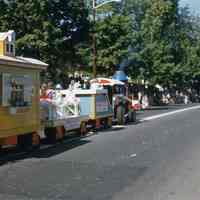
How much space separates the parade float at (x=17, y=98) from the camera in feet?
44.5

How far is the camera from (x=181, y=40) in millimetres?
77062

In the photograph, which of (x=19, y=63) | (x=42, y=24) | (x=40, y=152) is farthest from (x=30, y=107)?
(x=42, y=24)

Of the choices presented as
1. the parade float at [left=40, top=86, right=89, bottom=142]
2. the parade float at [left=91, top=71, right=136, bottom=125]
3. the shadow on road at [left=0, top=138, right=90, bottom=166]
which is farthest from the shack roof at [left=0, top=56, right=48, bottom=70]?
the parade float at [left=91, top=71, right=136, bottom=125]

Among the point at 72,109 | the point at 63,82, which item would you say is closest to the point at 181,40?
the point at 63,82

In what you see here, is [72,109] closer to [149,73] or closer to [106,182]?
[106,182]

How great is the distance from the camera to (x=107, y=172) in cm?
1180

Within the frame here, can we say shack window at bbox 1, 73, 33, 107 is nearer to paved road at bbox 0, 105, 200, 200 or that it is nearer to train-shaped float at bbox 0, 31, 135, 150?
train-shaped float at bbox 0, 31, 135, 150

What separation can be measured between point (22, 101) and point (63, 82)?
2390 cm

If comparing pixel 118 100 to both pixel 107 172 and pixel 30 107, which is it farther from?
pixel 107 172

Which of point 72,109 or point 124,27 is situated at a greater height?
point 124,27

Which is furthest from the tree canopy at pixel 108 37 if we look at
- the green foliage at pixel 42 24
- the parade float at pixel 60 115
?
the parade float at pixel 60 115

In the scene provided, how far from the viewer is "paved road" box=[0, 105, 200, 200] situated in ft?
31.4

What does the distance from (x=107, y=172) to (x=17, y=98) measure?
375 cm

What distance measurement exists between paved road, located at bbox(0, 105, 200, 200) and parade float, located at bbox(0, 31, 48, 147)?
0.64 m
